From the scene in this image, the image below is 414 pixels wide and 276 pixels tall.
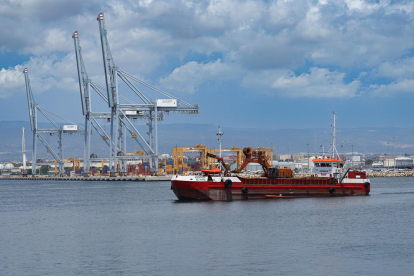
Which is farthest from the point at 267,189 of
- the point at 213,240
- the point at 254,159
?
the point at 213,240

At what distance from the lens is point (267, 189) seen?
60.4 metres

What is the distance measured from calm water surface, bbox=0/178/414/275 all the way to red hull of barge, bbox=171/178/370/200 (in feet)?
6.62

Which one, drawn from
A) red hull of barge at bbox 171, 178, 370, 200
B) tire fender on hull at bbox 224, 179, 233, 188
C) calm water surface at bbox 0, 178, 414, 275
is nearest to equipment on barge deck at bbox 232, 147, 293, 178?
red hull of barge at bbox 171, 178, 370, 200

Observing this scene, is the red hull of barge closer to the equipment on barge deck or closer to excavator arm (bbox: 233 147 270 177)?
the equipment on barge deck

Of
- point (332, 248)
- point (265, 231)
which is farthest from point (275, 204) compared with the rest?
point (332, 248)

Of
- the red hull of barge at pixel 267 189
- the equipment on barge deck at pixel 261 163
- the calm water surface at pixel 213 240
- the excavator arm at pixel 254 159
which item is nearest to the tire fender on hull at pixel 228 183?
the red hull of barge at pixel 267 189

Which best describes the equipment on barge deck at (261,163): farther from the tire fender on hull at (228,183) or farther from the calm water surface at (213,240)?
the calm water surface at (213,240)

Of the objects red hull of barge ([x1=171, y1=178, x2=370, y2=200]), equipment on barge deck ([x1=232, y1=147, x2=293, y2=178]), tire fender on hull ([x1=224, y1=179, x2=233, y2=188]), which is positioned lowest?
red hull of barge ([x1=171, y1=178, x2=370, y2=200])

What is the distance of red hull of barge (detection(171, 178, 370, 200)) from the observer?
57.3 meters

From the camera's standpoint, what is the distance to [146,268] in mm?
27406

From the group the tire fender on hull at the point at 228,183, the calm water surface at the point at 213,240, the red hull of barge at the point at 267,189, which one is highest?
the tire fender on hull at the point at 228,183

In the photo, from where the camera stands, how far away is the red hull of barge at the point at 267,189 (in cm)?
5731

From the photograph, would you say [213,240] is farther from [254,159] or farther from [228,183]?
[254,159]

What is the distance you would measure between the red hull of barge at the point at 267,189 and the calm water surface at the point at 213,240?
2.02 m
